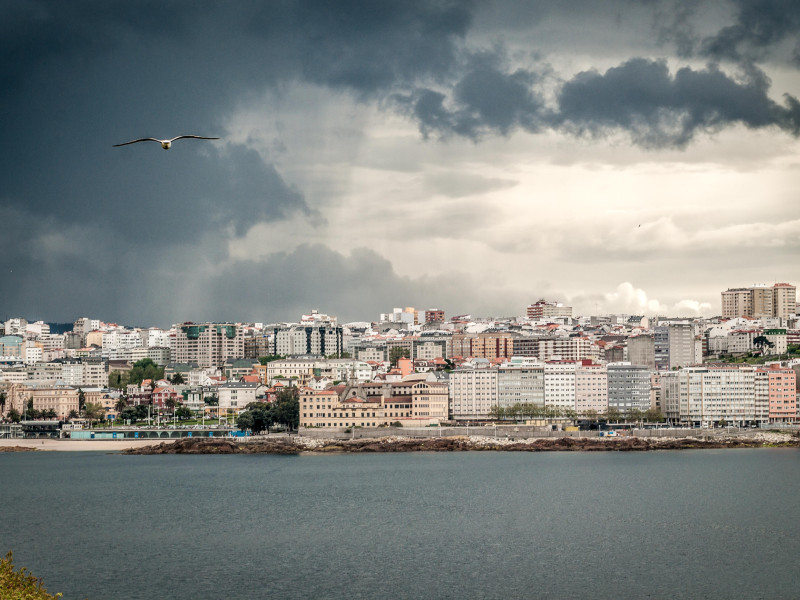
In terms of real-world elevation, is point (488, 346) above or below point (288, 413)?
above

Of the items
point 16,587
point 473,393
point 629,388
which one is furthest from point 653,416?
point 16,587

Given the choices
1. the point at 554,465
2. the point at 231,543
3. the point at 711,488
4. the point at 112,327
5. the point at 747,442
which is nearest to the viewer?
the point at 231,543

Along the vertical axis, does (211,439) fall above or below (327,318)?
below

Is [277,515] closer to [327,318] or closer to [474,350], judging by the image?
[474,350]

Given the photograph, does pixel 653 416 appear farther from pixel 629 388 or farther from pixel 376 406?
pixel 376 406

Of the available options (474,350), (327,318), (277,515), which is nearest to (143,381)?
(474,350)
